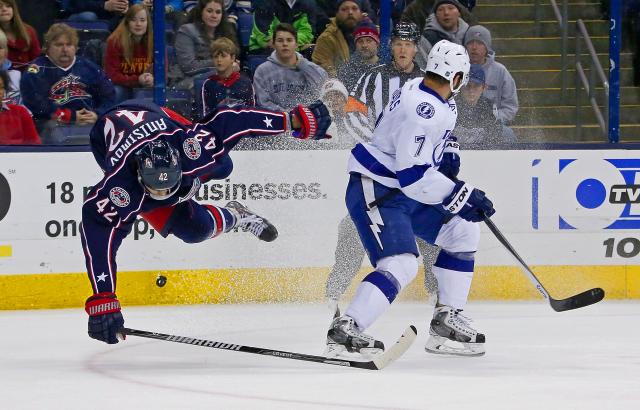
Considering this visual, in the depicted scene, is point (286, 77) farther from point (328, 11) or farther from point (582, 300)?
point (582, 300)

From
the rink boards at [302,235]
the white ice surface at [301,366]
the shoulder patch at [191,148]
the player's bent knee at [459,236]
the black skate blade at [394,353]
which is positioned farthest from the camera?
the rink boards at [302,235]

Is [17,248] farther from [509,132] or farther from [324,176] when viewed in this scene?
[509,132]

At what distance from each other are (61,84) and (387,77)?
1.88 m

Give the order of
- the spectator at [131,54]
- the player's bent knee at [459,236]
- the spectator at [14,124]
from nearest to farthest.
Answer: the player's bent knee at [459,236] < the spectator at [14,124] < the spectator at [131,54]

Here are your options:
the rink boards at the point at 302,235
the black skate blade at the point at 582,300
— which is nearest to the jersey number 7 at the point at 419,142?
the black skate blade at the point at 582,300

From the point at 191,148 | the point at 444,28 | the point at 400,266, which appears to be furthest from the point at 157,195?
the point at 444,28

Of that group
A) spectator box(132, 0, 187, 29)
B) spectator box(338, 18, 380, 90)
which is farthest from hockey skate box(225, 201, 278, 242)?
spectator box(132, 0, 187, 29)

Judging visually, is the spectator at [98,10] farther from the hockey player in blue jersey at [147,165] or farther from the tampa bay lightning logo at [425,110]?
the tampa bay lightning logo at [425,110]

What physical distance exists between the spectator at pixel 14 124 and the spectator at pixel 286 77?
1349 millimetres

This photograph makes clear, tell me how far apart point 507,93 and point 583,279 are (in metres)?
1.22

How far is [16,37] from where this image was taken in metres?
7.60

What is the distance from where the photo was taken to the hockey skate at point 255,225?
666cm

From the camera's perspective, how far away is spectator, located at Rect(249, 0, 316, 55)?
26.5ft

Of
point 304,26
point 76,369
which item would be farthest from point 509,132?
point 76,369
